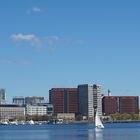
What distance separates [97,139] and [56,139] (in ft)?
33.2

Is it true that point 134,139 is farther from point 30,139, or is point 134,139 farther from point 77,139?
point 30,139

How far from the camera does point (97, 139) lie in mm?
133250

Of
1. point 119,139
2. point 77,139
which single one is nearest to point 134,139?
point 119,139

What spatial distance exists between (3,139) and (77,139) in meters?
21.1

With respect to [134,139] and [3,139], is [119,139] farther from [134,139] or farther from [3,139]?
[3,139]

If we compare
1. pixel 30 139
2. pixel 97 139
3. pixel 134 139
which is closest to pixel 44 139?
pixel 30 139

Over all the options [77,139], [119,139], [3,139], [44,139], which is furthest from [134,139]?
[3,139]

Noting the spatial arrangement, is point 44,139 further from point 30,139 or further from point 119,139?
point 119,139

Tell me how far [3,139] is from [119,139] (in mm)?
30467

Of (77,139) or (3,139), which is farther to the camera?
(3,139)

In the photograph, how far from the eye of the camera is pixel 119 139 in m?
130

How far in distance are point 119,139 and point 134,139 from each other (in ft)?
15.8

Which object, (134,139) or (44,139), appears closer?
(134,139)

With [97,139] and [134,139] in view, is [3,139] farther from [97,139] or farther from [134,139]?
[134,139]
